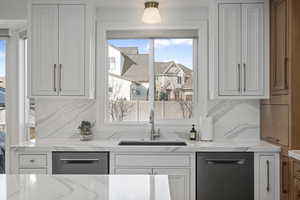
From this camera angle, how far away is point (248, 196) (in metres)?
3.01

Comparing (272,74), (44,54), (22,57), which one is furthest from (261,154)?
(22,57)

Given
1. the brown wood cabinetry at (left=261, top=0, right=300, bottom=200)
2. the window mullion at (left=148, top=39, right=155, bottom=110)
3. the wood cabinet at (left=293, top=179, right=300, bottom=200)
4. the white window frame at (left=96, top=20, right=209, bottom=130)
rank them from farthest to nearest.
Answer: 1. the window mullion at (left=148, top=39, right=155, bottom=110)
2. the white window frame at (left=96, top=20, right=209, bottom=130)
3. the brown wood cabinetry at (left=261, top=0, right=300, bottom=200)
4. the wood cabinet at (left=293, top=179, right=300, bottom=200)

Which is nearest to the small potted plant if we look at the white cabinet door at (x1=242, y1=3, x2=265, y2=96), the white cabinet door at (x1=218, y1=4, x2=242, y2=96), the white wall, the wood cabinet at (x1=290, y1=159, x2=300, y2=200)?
the white wall

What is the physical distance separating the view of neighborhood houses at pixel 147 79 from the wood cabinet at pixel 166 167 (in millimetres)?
761

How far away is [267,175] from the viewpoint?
299 centimetres

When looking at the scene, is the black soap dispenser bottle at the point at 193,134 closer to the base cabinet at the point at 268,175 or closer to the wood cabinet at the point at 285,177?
the base cabinet at the point at 268,175

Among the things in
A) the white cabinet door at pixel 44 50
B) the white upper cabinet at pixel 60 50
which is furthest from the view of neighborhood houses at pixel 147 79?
the white cabinet door at pixel 44 50

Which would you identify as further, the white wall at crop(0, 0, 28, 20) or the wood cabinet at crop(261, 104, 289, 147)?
the white wall at crop(0, 0, 28, 20)

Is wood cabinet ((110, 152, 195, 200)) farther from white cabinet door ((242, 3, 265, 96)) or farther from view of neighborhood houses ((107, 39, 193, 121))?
white cabinet door ((242, 3, 265, 96))

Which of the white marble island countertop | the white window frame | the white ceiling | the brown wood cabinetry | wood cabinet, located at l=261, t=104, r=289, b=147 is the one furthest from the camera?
the white window frame

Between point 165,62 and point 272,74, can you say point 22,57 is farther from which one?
point 272,74

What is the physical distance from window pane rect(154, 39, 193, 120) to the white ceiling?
40cm

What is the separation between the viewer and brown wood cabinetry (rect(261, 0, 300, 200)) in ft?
9.08

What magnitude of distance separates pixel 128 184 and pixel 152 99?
2.24 metres
